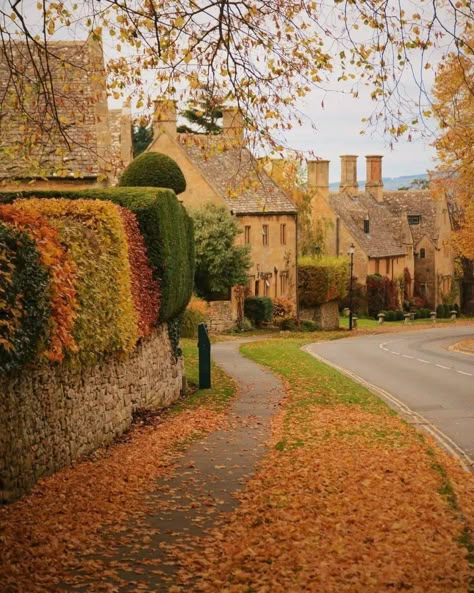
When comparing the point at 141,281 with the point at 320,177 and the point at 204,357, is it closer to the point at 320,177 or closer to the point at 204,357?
the point at 204,357

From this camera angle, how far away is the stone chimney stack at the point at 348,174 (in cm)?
9456

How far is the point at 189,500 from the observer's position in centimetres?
1214

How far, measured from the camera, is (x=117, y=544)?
9.97 m

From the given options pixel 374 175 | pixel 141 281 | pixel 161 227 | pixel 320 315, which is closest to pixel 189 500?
pixel 141 281

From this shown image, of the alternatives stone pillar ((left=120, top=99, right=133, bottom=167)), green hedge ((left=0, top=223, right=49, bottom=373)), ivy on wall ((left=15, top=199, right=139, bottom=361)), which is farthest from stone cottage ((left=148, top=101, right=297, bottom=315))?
green hedge ((left=0, top=223, right=49, bottom=373))

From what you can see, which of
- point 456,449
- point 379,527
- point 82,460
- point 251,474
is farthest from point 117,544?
point 456,449

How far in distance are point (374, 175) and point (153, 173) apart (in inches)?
2931

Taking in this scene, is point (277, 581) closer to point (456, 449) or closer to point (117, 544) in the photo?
point (117, 544)

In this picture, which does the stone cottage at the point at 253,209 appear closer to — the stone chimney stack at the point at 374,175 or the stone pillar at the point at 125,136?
the stone pillar at the point at 125,136

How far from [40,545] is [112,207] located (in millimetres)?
9481

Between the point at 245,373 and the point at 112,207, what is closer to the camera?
the point at 112,207

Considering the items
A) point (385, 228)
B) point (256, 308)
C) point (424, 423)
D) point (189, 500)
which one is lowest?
point (424, 423)

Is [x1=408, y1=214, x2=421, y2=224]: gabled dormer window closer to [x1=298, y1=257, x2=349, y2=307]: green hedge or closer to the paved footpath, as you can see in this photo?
[x1=298, y1=257, x2=349, y2=307]: green hedge

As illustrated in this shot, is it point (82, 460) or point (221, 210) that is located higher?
point (221, 210)
